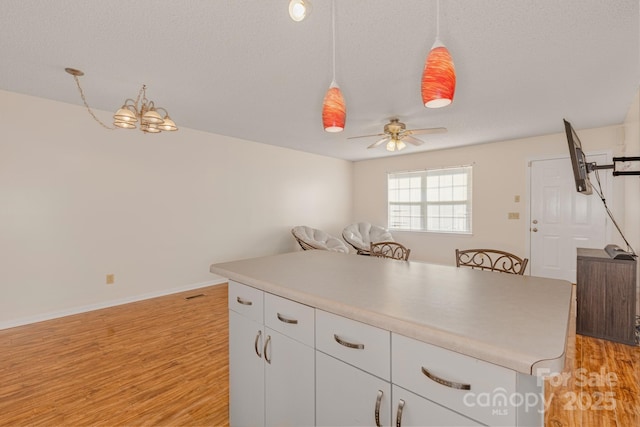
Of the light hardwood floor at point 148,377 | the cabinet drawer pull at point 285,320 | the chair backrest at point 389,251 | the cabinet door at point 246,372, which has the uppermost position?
the chair backrest at point 389,251

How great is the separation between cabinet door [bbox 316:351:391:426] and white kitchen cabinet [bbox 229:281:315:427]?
0.16 ft

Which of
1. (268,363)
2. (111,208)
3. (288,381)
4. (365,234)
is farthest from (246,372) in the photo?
(365,234)

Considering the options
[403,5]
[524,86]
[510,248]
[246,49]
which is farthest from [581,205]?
[246,49]

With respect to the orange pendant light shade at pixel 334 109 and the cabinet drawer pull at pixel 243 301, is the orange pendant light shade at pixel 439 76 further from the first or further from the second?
the cabinet drawer pull at pixel 243 301

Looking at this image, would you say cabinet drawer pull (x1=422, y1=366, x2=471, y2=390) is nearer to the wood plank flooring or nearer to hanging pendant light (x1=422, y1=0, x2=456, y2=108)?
hanging pendant light (x1=422, y1=0, x2=456, y2=108)

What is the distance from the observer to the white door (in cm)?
437

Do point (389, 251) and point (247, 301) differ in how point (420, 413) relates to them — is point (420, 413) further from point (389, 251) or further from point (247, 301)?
point (389, 251)

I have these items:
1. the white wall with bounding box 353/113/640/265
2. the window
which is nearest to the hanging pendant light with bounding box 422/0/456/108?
the white wall with bounding box 353/113/640/265

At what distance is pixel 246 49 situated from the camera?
7.22ft

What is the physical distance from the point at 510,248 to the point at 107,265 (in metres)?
6.20

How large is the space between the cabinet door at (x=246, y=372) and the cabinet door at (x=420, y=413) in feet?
2.39

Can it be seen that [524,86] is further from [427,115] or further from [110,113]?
[110,113]

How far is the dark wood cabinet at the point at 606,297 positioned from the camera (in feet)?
8.56

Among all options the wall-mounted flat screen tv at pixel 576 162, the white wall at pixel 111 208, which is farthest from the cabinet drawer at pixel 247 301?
the white wall at pixel 111 208
